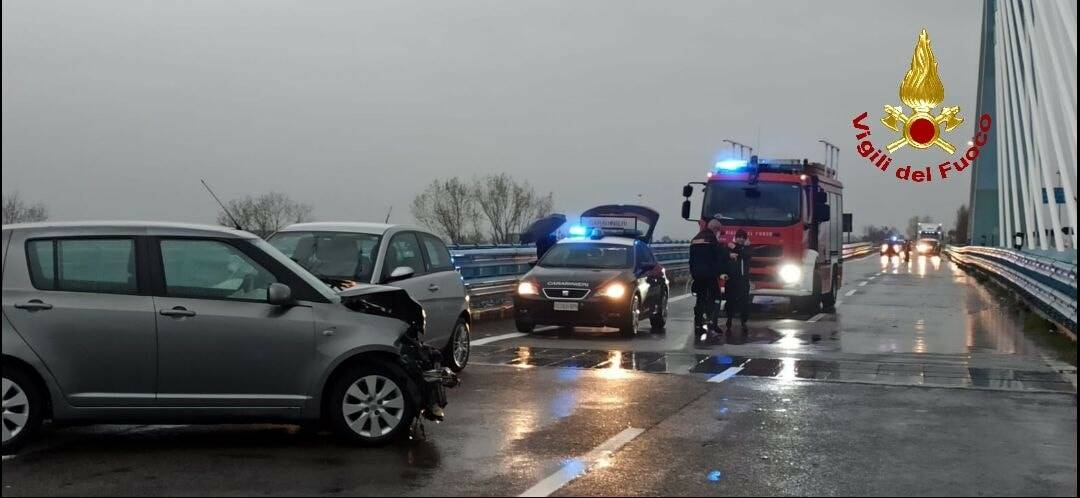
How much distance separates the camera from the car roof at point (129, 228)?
7652 mm

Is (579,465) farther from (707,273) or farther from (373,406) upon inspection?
(707,273)

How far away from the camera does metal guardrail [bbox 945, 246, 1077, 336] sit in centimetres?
1666

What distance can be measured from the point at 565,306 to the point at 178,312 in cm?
981

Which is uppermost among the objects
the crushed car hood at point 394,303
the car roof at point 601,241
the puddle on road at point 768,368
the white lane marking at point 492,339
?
the car roof at point 601,241

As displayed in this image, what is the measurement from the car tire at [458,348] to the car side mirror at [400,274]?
104 centimetres

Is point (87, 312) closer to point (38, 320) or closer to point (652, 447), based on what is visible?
point (38, 320)

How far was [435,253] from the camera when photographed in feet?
41.8

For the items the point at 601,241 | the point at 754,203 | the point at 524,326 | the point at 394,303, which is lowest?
the point at 524,326

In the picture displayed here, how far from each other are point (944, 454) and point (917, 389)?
3779 mm

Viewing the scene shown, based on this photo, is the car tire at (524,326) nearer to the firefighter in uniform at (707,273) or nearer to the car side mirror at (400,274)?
the firefighter in uniform at (707,273)

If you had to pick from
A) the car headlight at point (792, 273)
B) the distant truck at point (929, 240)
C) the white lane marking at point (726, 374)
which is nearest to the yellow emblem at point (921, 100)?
the car headlight at point (792, 273)

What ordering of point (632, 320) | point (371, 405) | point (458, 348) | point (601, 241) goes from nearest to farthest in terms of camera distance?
1. point (371, 405)
2. point (458, 348)
3. point (632, 320)
4. point (601, 241)

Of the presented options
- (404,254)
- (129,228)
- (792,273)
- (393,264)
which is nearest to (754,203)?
(792,273)

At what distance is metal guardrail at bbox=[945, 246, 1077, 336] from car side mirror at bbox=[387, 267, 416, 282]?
940 cm
